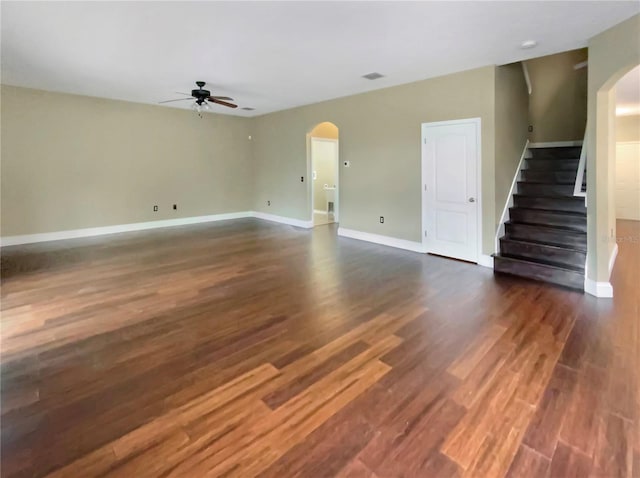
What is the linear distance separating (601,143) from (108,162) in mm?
8292

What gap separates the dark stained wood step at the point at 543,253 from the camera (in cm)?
432

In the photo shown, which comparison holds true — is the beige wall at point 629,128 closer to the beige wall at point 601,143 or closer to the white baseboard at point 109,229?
the beige wall at point 601,143

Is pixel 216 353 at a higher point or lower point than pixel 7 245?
lower

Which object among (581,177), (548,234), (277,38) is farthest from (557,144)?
(277,38)

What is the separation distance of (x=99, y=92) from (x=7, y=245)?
10.7ft

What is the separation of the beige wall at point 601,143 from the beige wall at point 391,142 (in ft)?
3.95

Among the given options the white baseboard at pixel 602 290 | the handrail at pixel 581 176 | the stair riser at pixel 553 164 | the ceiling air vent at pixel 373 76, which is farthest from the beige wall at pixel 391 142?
the stair riser at pixel 553 164

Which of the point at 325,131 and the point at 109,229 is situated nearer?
the point at 109,229

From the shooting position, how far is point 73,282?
14.6 ft

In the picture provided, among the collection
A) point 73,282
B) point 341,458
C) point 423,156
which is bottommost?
point 341,458

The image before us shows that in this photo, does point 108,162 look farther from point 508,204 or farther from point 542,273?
point 542,273

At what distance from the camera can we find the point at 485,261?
5055 mm

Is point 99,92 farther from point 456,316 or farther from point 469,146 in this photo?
point 456,316

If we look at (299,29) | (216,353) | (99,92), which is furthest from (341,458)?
(99,92)
